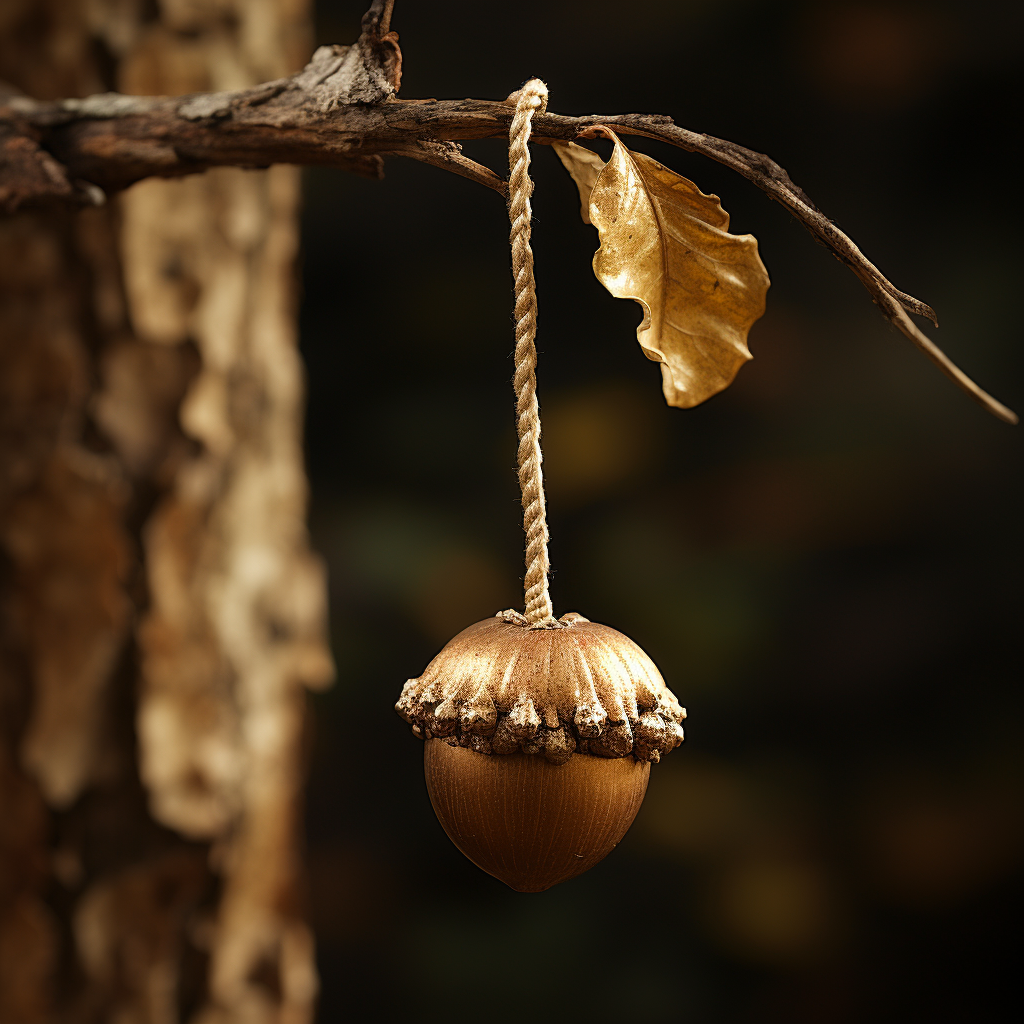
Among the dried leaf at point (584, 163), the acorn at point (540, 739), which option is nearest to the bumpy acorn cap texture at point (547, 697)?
the acorn at point (540, 739)

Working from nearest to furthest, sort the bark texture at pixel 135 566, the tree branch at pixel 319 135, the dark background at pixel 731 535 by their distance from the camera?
the tree branch at pixel 319 135, the bark texture at pixel 135 566, the dark background at pixel 731 535

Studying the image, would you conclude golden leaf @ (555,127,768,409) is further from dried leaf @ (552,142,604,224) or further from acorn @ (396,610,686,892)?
acorn @ (396,610,686,892)

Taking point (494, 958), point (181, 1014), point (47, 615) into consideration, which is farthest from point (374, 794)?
point (47, 615)

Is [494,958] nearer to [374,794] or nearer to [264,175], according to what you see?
[374,794]

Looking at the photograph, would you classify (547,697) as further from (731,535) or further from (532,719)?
(731,535)

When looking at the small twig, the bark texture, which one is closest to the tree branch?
the small twig

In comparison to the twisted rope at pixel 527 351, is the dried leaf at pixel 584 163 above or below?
above

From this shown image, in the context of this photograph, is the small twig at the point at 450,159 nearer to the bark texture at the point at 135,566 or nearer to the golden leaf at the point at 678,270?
Answer: the golden leaf at the point at 678,270
